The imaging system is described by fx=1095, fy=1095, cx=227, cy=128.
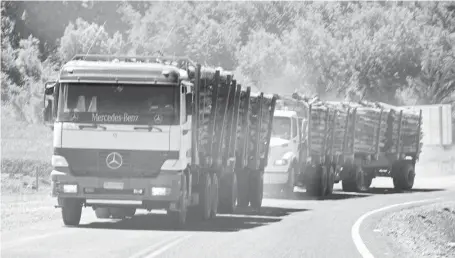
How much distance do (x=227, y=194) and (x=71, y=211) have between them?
5.34 m

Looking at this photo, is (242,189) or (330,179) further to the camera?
(330,179)

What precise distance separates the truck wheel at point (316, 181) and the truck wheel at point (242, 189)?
7.05 meters

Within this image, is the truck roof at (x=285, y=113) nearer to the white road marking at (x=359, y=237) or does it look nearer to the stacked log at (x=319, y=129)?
the stacked log at (x=319, y=129)

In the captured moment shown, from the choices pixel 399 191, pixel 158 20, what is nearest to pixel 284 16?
pixel 158 20

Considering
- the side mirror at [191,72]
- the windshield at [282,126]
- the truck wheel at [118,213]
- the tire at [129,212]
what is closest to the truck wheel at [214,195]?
the tire at [129,212]

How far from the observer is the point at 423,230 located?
77.2ft

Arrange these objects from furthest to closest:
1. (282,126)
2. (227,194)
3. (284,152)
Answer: (282,126), (284,152), (227,194)

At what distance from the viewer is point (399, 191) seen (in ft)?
137

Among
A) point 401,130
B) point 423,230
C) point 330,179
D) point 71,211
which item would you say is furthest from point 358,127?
point 71,211

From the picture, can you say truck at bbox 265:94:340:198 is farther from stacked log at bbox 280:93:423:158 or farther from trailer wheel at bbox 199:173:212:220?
trailer wheel at bbox 199:173:212:220

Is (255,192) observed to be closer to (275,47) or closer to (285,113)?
(285,113)

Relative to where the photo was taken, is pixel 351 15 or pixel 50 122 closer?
pixel 50 122

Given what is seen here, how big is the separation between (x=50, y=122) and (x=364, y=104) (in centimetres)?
2187

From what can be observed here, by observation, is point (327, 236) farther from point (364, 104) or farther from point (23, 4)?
point (23, 4)
